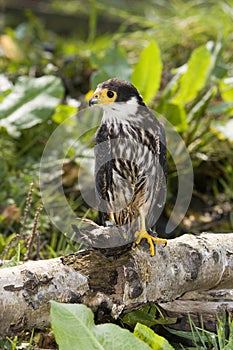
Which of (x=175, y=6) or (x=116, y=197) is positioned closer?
(x=116, y=197)

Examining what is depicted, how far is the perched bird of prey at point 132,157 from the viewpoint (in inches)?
89.7

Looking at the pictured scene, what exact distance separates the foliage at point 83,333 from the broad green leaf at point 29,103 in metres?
1.71

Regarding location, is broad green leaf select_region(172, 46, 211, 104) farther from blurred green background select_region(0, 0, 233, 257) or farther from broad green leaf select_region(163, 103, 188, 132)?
broad green leaf select_region(163, 103, 188, 132)

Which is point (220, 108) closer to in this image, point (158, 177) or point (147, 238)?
point (158, 177)

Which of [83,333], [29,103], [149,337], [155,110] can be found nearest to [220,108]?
[155,110]

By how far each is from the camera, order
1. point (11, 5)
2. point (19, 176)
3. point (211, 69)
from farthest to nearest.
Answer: point (11, 5) → point (211, 69) → point (19, 176)

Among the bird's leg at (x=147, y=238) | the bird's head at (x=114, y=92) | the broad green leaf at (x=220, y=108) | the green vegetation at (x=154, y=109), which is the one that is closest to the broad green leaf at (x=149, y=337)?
the bird's leg at (x=147, y=238)

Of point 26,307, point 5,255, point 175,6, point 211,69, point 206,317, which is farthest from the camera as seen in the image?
point 175,6

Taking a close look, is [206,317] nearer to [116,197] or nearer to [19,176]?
[116,197]

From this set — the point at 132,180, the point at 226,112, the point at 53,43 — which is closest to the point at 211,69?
the point at 226,112

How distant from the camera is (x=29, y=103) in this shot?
343cm

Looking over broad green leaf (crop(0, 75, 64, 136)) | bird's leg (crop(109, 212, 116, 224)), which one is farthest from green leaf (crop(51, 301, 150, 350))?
broad green leaf (crop(0, 75, 64, 136))

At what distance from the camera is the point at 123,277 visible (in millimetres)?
2070

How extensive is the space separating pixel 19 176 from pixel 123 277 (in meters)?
1.40
